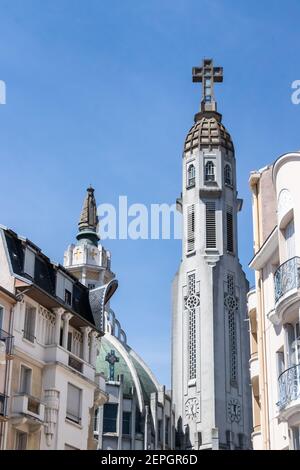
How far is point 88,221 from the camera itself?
97.7 metres

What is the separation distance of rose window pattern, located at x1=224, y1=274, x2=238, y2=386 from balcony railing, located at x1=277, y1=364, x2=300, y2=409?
60999 mm

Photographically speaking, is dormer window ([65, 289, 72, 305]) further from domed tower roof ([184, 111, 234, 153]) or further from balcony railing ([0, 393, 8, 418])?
domed tower roof ([184, 111, 234, 153])

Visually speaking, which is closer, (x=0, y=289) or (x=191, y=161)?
(x=0, y=289)

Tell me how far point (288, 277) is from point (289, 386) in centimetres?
313

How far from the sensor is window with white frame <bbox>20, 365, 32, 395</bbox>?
115ft

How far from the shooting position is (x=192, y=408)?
8612cm

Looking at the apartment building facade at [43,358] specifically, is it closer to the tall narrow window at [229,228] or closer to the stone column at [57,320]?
the stone column at [57,320]

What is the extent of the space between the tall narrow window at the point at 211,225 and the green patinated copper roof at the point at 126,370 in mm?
13489

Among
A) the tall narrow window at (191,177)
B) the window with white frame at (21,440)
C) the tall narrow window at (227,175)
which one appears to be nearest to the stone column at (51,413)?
the window with white frame at (21,440)

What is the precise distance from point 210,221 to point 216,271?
575 cm

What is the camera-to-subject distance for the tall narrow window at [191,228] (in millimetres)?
93688

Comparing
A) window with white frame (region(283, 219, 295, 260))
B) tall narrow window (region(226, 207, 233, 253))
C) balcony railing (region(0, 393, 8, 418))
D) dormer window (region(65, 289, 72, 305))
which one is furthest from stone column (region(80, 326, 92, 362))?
tall narrow window (region(226, 207, 233, 253))
